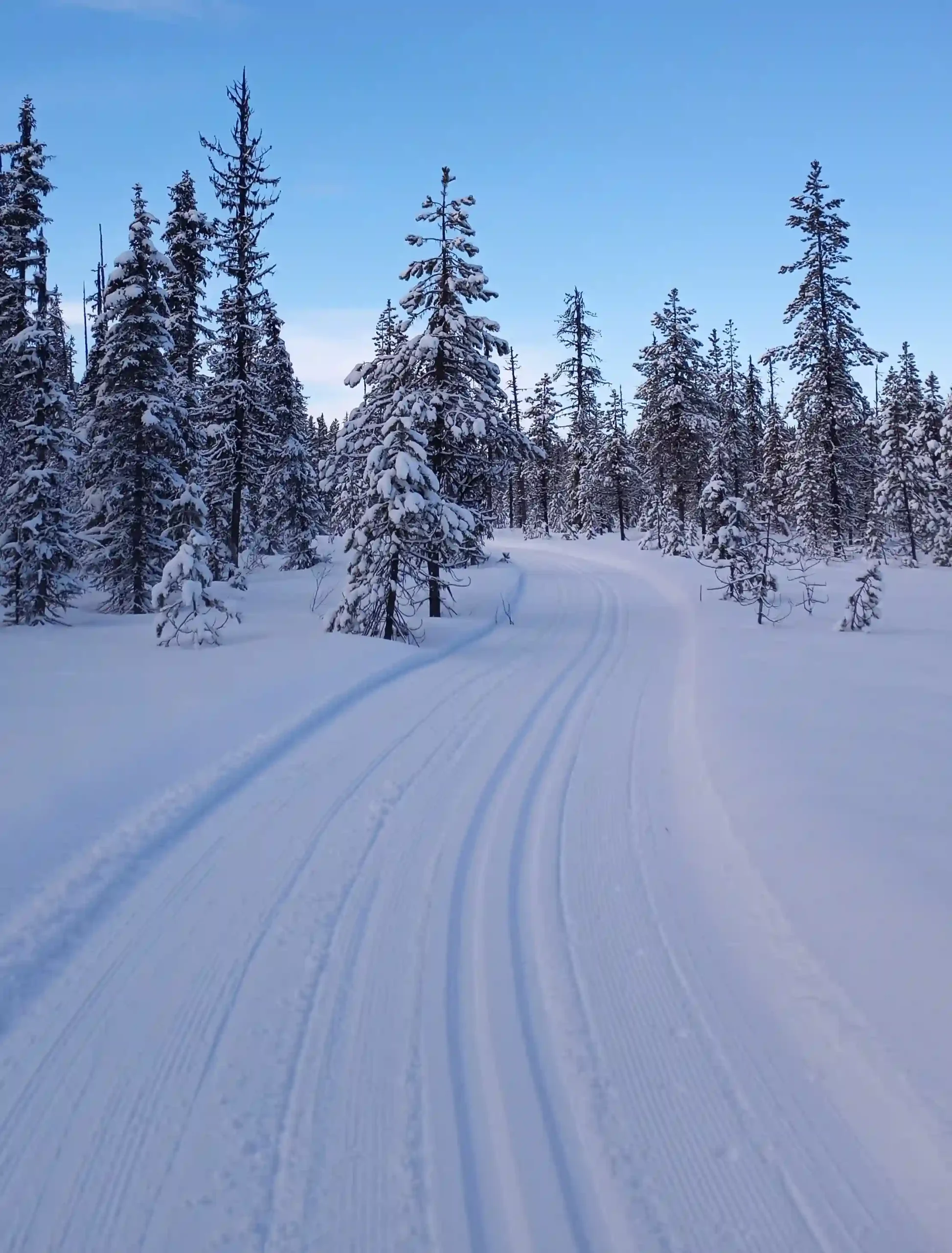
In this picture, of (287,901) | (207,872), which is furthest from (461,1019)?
(207,872)

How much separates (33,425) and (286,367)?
49.8ft

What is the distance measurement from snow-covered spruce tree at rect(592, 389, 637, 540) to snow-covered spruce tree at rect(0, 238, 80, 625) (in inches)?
1112

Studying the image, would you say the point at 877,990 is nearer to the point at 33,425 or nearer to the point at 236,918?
the point at 236,918

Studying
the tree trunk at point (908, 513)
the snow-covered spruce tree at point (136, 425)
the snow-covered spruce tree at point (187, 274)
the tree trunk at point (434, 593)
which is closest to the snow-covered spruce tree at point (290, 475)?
the snow-covered spruce tree at point (187, 274)

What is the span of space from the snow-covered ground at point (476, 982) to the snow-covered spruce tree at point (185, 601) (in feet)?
15.8

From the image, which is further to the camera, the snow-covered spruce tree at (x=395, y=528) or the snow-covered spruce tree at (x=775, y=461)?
the snow-covered spruce tree at (x=775, y=461)

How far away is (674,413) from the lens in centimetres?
3678

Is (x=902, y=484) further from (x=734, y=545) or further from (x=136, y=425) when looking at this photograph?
(x=136, y=425)

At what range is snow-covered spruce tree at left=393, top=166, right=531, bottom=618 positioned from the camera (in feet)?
57.0

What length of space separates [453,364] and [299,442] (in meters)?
15.6

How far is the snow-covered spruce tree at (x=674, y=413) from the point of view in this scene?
120 ft

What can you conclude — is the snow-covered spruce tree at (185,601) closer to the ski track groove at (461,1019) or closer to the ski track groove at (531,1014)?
the ski track groove at (461,1019)

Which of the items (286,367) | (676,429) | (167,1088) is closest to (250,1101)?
(167,1088)

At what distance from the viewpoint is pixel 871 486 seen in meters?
50.7
